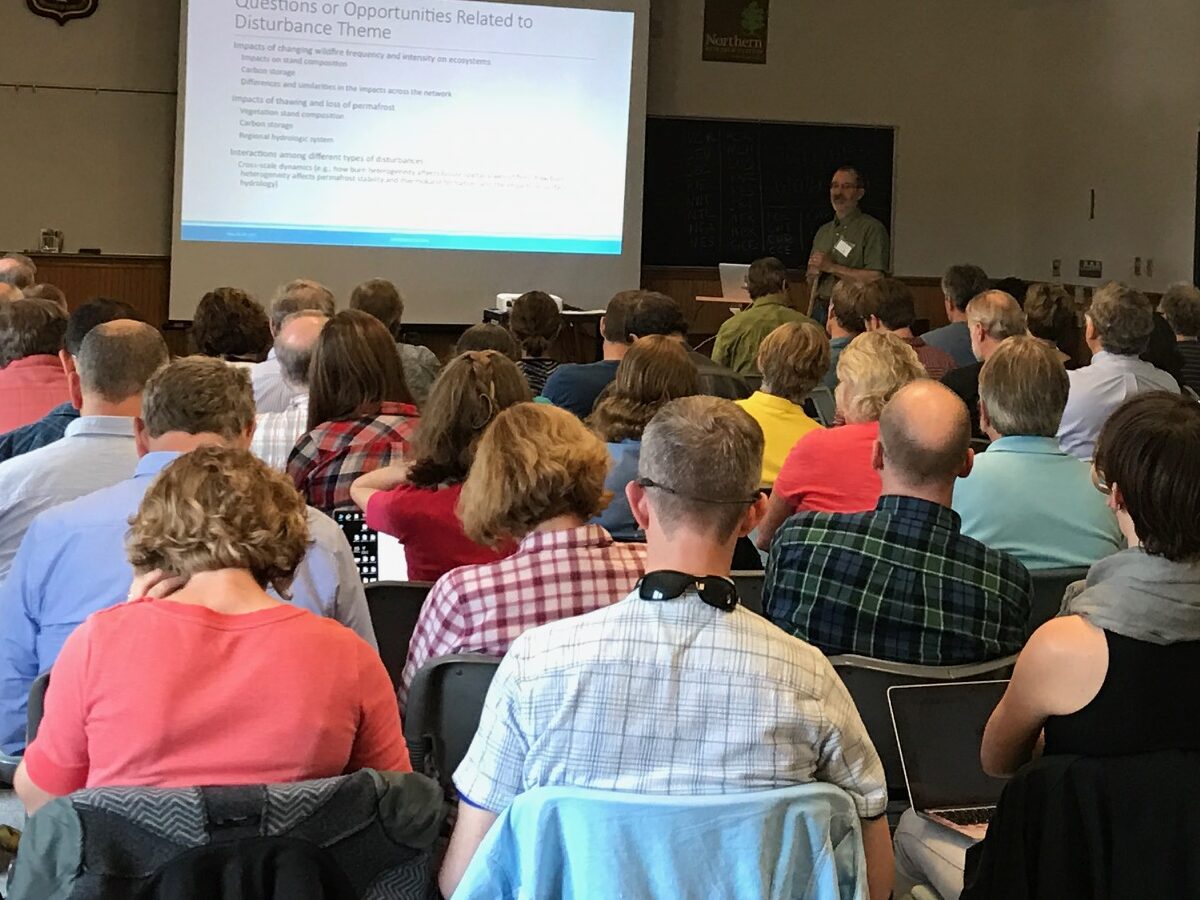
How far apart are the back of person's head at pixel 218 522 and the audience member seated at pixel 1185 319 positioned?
4.92 meters

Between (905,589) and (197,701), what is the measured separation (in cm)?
129

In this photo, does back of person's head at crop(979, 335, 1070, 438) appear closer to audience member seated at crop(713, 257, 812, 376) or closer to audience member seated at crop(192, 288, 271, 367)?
audience member seated at crop(192, 288, 271, 367)

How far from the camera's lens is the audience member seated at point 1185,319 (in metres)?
5.89

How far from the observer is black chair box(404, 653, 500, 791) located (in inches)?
85.1

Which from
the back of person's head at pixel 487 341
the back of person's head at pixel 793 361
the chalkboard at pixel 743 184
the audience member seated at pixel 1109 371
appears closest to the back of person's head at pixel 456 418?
the back of person's head at pixel 793 361

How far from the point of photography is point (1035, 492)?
3.14m

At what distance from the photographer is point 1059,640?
1.83 meters

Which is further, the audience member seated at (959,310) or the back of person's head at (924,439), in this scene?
the audience member seated at (959,310)

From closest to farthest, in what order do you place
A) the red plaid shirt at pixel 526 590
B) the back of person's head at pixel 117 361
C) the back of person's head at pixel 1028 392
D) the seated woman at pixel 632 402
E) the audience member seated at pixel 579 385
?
the red plaid shirt at pixel 526 590, the back of person's head at pixel 117 361, the back of person's head at pixel 1028 392, the seated woman at pixel 632 402, the audience member seated at pixel 579 385

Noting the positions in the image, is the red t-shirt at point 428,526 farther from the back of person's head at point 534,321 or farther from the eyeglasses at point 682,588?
the back of person's head at point 534,321

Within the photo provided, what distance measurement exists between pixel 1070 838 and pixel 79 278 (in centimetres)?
855

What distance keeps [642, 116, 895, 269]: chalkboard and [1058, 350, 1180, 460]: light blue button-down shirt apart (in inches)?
214

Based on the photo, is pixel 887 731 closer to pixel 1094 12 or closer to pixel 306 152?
pixel 306 152

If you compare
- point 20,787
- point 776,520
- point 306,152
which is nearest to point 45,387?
point 776,520
